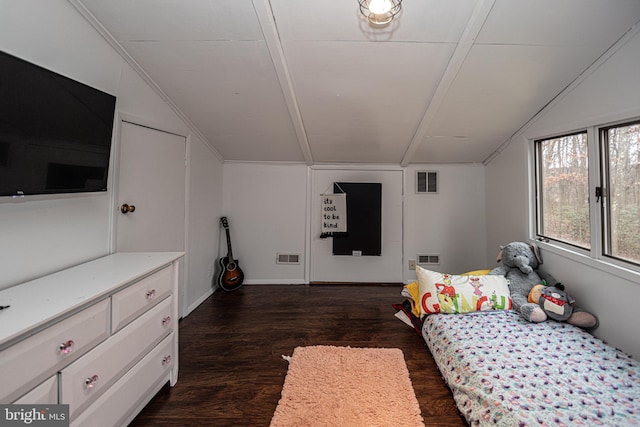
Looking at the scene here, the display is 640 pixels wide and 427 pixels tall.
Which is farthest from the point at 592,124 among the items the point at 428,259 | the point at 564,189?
the point at 428,259

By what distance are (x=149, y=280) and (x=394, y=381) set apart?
5.16 ft

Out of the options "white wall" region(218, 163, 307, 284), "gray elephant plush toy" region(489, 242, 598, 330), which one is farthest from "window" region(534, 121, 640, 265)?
"white wall" region(218, 163, 307, 284)

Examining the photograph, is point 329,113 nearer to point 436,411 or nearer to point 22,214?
point 22,214

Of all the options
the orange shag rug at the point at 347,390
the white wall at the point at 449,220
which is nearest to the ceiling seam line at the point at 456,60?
the white wall at the point at 449,220

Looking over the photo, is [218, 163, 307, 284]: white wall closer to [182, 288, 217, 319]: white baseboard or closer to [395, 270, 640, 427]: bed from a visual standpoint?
[182, 288, 217, 319]: white baseboard

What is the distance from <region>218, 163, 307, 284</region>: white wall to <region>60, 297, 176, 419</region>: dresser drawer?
195 cm

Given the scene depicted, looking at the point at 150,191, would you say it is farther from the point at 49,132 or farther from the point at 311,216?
the point at 311,216

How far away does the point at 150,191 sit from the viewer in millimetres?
2123

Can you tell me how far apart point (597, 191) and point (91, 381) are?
312 cm

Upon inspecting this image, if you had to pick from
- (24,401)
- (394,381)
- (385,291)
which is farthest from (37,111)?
(385,291)

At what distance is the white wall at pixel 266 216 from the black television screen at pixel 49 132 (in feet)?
6.28

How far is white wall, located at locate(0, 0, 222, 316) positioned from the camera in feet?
3.91

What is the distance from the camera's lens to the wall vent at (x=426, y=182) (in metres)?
3.45

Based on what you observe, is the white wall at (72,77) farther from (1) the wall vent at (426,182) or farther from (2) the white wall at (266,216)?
(1) the wall vent at (426,182)
